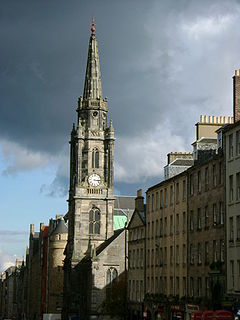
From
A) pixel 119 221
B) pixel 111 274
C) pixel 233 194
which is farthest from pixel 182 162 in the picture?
pixel 119 221

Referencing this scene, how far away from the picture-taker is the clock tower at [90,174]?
108 meters

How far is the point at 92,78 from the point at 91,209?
20.9 meters

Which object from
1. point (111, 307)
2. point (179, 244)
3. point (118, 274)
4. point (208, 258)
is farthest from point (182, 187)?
point (118, 274)

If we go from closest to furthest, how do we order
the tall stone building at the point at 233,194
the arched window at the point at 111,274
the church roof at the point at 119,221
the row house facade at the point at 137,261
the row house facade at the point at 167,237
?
1. the tall stone building at the point at 233,194
2. the row house facade at the point at 167,237
3. the row house facade at the point at 137,261
4. the arched window at the point at 111,274
5. the church roof at the point at 119,221

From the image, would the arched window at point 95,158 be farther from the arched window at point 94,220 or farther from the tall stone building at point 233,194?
the tall stone building at point 233,194

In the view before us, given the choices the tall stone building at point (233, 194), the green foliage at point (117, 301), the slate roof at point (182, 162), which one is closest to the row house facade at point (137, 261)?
the green foliage at point (117, 301)

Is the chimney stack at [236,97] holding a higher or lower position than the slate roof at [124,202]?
lower

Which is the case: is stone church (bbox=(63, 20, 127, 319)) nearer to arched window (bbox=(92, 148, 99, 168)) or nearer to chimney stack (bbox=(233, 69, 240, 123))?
arched window (bbox=(92, 148, 99, 168))

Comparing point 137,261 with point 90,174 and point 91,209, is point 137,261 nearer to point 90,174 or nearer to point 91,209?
point 91,209

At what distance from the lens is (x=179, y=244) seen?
5969 cm

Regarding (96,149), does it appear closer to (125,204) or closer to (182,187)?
(125,204)

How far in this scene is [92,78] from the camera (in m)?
114

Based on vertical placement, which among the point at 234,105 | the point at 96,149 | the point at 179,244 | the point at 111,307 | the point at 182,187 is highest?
the point at 96,149

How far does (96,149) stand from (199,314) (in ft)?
239
